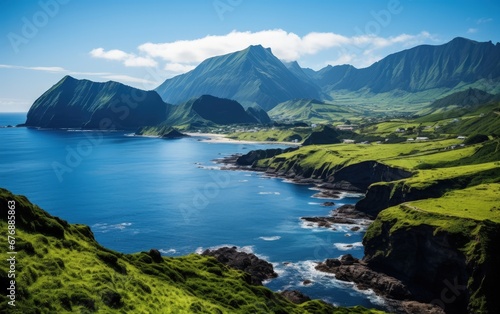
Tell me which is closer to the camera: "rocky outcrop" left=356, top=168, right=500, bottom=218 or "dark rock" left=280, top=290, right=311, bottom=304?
"dark rock" left=280, top=290, right=311, bottom=304

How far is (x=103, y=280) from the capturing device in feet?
182

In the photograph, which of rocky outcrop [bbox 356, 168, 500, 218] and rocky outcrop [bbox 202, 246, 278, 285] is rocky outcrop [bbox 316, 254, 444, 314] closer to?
rocky outcrop [bbox 202, 246, 278, 285]

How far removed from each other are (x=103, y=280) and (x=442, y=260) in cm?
8147

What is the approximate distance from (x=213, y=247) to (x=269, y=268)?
23714mm

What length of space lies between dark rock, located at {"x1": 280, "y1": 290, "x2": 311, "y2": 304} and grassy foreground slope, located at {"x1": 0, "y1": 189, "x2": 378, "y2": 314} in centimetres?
1250

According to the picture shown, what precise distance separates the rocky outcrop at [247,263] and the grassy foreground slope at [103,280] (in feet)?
89.6

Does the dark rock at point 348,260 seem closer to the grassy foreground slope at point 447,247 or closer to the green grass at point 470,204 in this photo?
the grassy foreground slope at point 447,247

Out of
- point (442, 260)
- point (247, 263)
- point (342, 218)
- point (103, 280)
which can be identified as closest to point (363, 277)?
point (442, 260)

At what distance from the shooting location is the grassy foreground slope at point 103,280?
4825 centimetres

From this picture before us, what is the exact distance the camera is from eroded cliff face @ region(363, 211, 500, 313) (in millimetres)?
91375

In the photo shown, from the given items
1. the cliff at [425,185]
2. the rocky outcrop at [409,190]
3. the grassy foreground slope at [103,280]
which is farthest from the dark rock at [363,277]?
the cliff at [425,185]

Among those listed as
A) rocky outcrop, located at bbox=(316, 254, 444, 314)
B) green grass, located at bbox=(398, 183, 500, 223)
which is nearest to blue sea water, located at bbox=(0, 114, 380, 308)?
rocky outcrop, located at bbox=(316, 254, 444, 314)

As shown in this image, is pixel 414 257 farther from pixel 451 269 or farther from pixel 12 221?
pixel 12 221

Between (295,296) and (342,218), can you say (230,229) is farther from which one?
(295,296)
